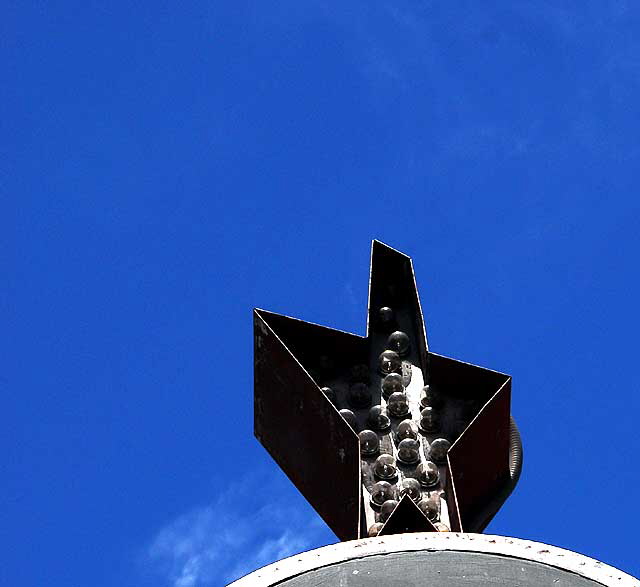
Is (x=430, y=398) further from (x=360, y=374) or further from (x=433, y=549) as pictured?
(x=433, y=549)

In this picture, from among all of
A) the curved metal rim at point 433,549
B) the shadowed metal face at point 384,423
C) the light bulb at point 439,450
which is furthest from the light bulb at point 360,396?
the curved metal rim at point 433,549

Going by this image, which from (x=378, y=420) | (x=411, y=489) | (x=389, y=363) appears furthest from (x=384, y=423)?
(x=411, y=489)

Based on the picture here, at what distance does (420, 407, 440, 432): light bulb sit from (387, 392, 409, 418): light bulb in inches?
5.7

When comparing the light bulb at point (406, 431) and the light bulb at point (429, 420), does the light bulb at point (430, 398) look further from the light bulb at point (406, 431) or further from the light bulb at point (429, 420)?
the light bulb at point (406, 431)

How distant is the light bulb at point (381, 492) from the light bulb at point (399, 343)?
1.58m

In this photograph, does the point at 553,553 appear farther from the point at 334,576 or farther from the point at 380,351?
the point at 380,351

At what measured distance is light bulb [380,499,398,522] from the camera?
13305mm

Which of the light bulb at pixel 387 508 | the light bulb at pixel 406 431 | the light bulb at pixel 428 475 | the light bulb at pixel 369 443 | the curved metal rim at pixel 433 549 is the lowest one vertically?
the curved metal rim at pixel 433 549

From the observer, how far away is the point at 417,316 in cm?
1491

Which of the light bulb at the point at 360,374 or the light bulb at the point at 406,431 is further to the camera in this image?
the light bulb at the point at 360,374

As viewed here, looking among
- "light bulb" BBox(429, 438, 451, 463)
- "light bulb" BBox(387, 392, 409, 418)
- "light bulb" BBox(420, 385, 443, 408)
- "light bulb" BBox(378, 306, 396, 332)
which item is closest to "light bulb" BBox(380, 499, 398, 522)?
"light bulb" BBox(429, 438, 451, 463)

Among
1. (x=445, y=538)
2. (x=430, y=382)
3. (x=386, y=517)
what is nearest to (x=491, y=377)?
(x=430, y=382)

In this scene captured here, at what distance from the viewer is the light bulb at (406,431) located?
46.1ft

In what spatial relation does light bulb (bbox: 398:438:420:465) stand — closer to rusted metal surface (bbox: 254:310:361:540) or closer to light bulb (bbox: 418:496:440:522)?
light bulb (bbox: 418:496:440:522)
